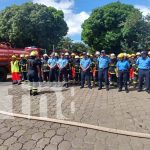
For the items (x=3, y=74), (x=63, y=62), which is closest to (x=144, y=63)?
(x=63, y=62)

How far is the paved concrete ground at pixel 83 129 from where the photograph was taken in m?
6.23

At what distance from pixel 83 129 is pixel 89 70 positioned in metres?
7.61

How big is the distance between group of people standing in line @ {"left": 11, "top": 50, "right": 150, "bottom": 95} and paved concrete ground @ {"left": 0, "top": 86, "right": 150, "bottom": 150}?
1906mm

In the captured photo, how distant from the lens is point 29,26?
134 ft

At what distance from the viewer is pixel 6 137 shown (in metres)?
6.64

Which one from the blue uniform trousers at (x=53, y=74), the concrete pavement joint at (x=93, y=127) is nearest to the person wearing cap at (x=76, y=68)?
the blue uniform trousers at (x=53, y=74)

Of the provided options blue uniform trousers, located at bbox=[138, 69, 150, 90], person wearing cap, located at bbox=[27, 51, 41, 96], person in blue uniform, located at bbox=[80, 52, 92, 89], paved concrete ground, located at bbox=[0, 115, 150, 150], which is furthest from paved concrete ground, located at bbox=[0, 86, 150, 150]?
person in blue uniform, located at bbox=[80, 52, 92, 89]

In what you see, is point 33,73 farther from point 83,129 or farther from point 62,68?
point 83,129

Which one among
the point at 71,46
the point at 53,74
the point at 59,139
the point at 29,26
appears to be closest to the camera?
the point at 59,139

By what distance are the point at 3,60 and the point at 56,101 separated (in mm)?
9335

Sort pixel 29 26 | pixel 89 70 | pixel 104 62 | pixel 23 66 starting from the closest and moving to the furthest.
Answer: pixel 104 62
pixel 89 70
pixel 23 66
pixel 29 26

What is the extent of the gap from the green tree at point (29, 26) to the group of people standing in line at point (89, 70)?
24003mm

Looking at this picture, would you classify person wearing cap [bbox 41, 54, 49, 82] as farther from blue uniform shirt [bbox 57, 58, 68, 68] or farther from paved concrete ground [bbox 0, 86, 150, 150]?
paved concrete ground [bbox 0, 86, 150, 150]

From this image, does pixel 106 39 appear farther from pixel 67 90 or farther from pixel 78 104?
pixel 78 104
